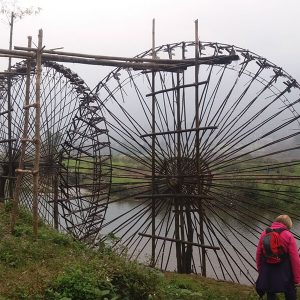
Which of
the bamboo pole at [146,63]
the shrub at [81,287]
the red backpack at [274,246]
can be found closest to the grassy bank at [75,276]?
the shrub at [81,287]

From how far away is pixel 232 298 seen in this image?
6.85 meters

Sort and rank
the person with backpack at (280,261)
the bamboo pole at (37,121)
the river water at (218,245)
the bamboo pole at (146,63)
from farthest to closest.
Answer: the river water at (218,245) < the bamboo pole at (146,63) < the bamboo pole at (37,121) < the person with backpack at (280,261)

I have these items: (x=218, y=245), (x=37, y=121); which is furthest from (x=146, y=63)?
(x=218, y=245)

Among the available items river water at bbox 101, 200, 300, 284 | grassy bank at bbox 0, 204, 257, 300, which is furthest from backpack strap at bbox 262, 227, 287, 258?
river water at bbox 101, 200, 300, 284

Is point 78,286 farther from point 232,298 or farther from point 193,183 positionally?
point 193,183

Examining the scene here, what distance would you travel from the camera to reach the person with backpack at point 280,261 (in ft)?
17.1

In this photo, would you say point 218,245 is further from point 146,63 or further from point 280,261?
point 280,261

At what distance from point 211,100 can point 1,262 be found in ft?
18.9

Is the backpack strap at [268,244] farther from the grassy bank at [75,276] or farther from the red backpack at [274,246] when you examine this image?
the grassy bank at [75,276]

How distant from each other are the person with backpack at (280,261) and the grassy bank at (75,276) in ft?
4.28

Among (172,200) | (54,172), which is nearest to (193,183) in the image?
(172,200)

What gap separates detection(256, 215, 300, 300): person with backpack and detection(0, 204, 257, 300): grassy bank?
1.30m

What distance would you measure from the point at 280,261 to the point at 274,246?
0.20 m

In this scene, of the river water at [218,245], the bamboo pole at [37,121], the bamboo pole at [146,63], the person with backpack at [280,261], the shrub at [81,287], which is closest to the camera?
the shrub at [81,287]
